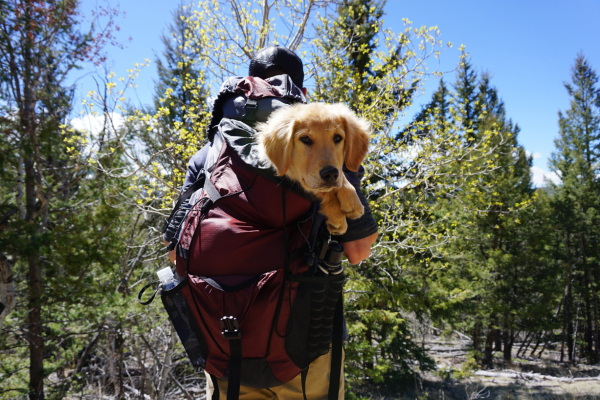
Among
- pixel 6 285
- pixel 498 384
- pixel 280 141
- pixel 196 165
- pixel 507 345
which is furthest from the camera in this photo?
pixel 507 345

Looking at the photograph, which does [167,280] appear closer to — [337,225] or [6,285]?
[337,225]

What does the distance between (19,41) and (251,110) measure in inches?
333

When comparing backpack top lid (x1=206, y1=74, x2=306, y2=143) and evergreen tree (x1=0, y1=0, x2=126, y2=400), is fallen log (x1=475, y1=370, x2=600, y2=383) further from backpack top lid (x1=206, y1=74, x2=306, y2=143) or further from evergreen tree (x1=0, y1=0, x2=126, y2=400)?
backpack top lid (x1=206, y1=74, x2=306, y2=143)

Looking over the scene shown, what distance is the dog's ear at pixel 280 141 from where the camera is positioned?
1.32 m

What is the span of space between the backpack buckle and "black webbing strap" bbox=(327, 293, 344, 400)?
426 mm

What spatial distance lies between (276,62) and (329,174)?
85 cm

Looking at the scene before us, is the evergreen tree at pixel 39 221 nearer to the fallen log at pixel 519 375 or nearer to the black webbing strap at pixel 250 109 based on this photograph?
the black webbing strap at pixel 250 109

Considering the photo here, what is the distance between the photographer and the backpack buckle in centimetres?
119

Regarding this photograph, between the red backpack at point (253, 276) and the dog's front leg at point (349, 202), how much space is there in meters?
0.10

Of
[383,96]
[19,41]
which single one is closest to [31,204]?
[19,41]

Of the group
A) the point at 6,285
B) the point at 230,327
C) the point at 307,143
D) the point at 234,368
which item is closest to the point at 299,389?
the point at 234,368

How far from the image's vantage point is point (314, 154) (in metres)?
1.37

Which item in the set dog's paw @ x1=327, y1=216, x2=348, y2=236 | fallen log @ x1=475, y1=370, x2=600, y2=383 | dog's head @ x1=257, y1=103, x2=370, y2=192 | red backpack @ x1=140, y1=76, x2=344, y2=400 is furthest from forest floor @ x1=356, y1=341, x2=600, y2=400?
dog's head @ x1=257, y1=103, x2=370, y2=192

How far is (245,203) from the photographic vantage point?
1.31m
